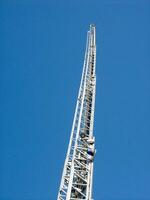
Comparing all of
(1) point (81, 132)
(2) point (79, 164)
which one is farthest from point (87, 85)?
(2) point (79, 164)

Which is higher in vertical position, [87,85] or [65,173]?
[87,85]

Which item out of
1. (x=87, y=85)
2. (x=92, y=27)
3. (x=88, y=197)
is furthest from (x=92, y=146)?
(x=92, y=27)

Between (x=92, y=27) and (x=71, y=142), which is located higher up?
(x=92, y=27)

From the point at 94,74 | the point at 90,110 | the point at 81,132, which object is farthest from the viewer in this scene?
the point at 94,74

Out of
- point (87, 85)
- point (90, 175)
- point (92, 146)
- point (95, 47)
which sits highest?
point (95, 47)

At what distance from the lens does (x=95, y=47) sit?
53.5m

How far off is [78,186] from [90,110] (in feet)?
30.9

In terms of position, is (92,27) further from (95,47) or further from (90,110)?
(90,110)

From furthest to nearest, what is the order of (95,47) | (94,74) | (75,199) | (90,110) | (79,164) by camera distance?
(95,47) → (94,74) → (90,110) → (79,164) → (75,199)

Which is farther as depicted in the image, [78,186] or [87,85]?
[87,85]

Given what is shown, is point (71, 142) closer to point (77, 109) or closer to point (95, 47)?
point (77, 109)

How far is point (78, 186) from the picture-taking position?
123 feet

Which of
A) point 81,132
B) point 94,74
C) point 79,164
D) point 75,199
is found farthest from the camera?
point 94,74

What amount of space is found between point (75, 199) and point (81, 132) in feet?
24.9
